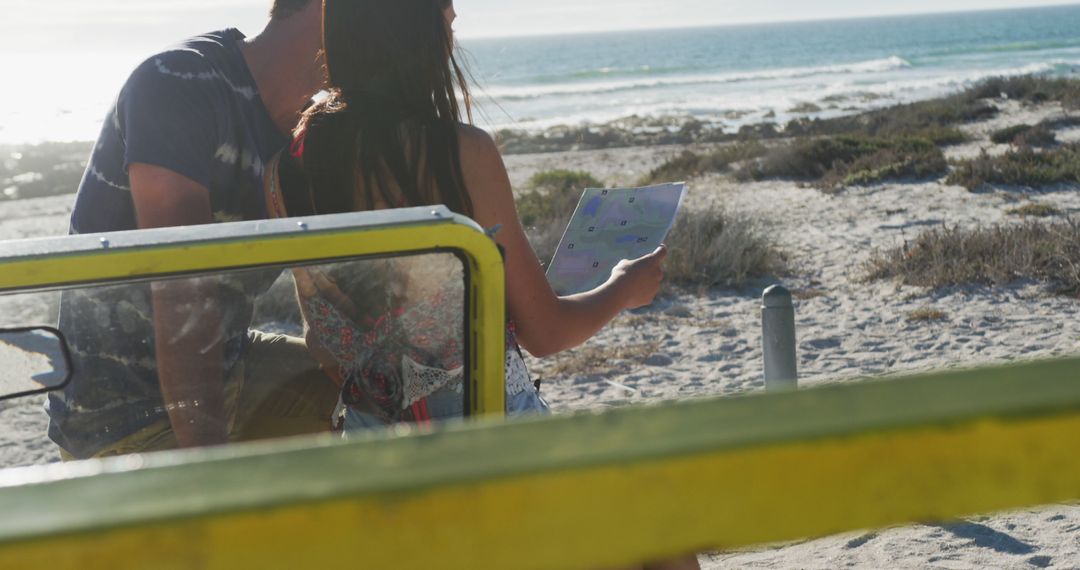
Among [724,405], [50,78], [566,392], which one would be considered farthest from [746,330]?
[50,78]

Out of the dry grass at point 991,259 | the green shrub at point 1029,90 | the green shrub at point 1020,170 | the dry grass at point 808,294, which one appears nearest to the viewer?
the dry grass at point 991,259

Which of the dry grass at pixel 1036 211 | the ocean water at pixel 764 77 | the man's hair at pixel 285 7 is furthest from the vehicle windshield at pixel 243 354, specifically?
the ocean water at pixel 764 77

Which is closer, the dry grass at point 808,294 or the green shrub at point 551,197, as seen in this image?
the dry grass at point 808,294

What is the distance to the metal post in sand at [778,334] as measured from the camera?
3.89 metres

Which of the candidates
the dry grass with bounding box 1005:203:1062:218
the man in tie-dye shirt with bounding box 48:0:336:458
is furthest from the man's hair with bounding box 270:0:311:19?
the dry grass with bounding box 1005:203:1062:218

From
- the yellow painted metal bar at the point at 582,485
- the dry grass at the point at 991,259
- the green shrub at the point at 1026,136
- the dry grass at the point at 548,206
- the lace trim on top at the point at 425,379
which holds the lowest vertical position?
the dry grass at the point at 991,259

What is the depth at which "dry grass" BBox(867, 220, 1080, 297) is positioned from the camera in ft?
24.9

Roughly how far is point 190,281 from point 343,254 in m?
0.24

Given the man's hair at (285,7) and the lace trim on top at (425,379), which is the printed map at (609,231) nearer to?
the lace trim on top at (425,379)

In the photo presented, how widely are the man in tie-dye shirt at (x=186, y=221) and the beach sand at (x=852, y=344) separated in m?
→ 0.93

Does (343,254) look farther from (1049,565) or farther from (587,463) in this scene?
(1049,565)

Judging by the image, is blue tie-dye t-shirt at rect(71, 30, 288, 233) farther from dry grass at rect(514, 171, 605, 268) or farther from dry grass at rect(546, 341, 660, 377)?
dry grass at rect(514, 171, 605, 268)

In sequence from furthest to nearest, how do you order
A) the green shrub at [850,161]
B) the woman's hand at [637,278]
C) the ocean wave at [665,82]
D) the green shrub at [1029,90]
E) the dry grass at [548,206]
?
the ocean wave at [665,82], the green shrub at [1029,90], the green shrub at [850,161], the dry grass at [548,206], the woman's hand at [637,278]

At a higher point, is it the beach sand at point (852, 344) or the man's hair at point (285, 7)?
the man's hair at point (285, 7)
